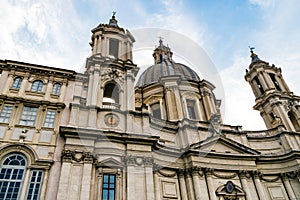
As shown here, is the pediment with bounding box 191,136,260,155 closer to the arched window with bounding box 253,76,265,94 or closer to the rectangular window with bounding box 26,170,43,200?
the arched window with bounding box 253,76,265,94

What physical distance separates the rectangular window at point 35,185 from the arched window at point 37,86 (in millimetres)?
6684

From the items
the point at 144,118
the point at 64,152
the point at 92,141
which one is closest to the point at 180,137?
the point at 144,118

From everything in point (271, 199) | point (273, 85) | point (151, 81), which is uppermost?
point (151, 81)

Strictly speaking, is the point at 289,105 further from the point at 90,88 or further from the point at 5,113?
the point at 5,113

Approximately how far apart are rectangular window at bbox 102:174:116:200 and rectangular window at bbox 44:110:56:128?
5.23 meters

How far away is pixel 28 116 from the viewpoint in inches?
679

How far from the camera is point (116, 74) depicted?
2170 cm

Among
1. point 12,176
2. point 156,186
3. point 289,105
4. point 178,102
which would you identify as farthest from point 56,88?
point 289,105

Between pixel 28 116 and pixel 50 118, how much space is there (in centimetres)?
144

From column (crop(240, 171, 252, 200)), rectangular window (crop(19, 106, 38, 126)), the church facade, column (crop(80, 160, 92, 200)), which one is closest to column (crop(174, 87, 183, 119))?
the church facade

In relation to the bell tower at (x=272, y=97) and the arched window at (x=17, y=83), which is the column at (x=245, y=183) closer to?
the bell tower at (x=272, y=97)

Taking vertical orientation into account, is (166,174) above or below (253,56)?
below

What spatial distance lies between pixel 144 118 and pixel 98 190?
6.62m

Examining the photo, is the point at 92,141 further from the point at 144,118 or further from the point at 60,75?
the point at 60,75
